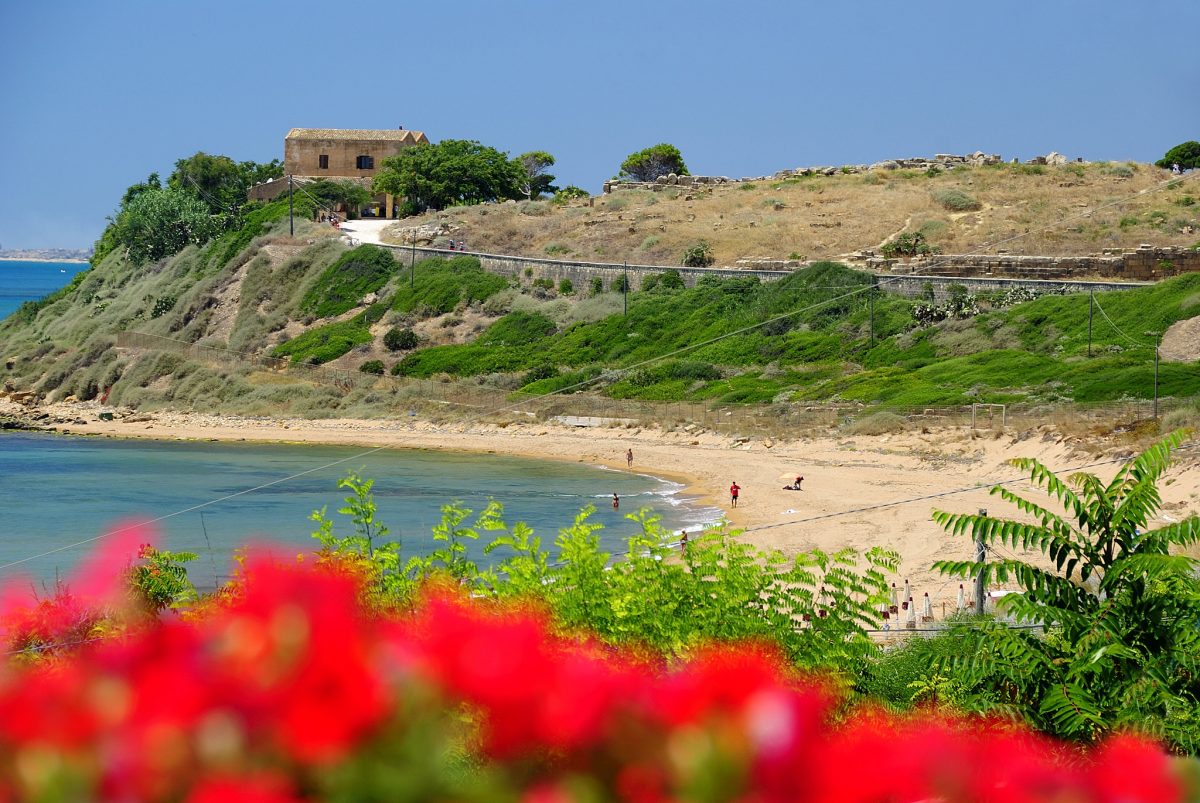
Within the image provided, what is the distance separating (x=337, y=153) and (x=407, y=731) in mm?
117876

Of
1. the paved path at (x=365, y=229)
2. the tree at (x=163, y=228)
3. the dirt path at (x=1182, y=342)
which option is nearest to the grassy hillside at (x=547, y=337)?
the dirt path at (x=1182, y=342)

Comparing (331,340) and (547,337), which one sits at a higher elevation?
(547,337)

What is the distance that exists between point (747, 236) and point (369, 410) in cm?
2987

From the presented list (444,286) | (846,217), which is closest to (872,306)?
(846,217)

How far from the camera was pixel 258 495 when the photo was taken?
149 feet

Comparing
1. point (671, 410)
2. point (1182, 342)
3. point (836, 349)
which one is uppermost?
point (1182, 342)

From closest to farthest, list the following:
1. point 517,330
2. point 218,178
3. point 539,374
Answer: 1. point 539,374
2. point 517,330
3. point 218,178

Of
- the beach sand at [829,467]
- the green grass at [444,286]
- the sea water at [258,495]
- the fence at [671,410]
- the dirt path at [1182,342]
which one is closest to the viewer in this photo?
the beach sand at [829,467]

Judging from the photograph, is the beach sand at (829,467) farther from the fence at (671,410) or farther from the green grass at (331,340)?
the green grass at (331,340)

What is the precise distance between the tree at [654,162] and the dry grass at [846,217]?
18768 mm

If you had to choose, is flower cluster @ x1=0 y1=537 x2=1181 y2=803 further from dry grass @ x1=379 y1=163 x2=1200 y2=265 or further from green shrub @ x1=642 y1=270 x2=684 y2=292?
dry grass @ x1=379 y1=163 x2=1200 y2=265

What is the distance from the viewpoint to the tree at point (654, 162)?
4761 inches

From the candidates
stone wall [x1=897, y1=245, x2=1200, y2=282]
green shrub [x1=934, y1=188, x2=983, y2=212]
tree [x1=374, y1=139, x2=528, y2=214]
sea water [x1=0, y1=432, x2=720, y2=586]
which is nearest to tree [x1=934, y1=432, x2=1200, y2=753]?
sea water [x1=0, y1=432, x2=720, y2=586]

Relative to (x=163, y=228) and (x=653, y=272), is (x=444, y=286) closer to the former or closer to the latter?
(x=653, y=272)
